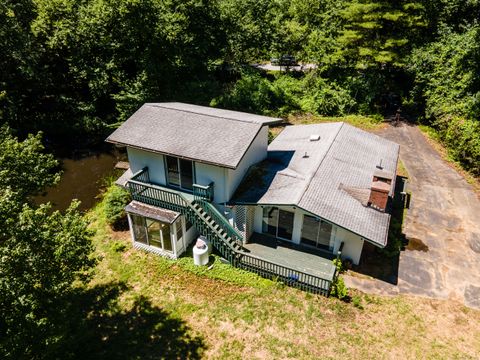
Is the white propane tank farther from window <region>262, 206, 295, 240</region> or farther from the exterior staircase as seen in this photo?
window <region>262, 206, 295, 240</region>

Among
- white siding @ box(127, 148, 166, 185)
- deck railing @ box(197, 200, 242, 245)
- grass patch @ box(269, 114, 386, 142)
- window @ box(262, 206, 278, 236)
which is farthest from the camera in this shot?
grass patch @ box(269, 114, 386, 142)

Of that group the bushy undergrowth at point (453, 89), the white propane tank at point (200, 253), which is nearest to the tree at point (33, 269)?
the white propane tank at point (200, 253)

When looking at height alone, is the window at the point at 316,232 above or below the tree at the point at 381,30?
below

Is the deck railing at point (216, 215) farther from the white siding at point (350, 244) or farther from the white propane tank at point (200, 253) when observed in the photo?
the white siding at point (350, 244)

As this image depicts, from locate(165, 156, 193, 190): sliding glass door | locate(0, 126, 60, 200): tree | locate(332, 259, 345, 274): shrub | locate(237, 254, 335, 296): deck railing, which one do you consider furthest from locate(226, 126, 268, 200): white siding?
locate(0, 126, 60, 200): tree

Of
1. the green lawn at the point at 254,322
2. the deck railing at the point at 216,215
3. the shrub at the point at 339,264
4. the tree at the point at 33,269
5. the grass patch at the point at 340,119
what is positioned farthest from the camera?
the grass patch at the point at 340,119
